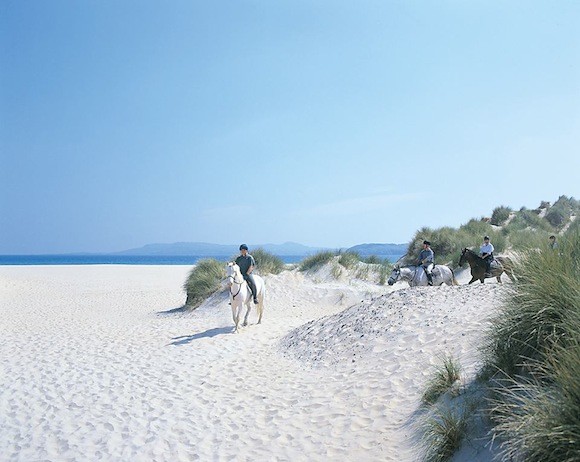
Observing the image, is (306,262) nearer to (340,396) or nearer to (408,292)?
(408,292)

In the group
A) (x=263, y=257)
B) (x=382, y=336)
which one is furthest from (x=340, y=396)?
(x=263, y=257)

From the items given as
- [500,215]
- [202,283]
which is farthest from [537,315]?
[500,215]

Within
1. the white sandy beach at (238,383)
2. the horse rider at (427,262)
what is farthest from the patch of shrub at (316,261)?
the horse rider at (427,262)

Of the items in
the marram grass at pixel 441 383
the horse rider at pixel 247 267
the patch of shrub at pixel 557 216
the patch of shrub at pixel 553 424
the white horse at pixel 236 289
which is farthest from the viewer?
the patch of shrub at pixel 557 216

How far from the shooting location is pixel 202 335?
1244 centimetres

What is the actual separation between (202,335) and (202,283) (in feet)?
21.2

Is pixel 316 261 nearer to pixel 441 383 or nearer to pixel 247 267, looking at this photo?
pixel 247 267

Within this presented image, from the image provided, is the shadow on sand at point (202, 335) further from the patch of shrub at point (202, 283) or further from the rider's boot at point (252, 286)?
the patch of shrub at point (202, 283)

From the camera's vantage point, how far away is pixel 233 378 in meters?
8.64

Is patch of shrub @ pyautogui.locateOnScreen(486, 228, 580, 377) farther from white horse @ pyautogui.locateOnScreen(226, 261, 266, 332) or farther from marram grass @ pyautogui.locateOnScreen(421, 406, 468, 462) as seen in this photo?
white horse @ pyautogui.locateOnScreen(226, 261, 266, 332)

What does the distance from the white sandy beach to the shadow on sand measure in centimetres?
9

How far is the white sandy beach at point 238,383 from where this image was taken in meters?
5.91

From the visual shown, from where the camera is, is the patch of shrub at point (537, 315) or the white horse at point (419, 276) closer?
the patch of shrub at point (537, 315)

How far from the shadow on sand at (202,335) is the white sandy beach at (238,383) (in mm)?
91
